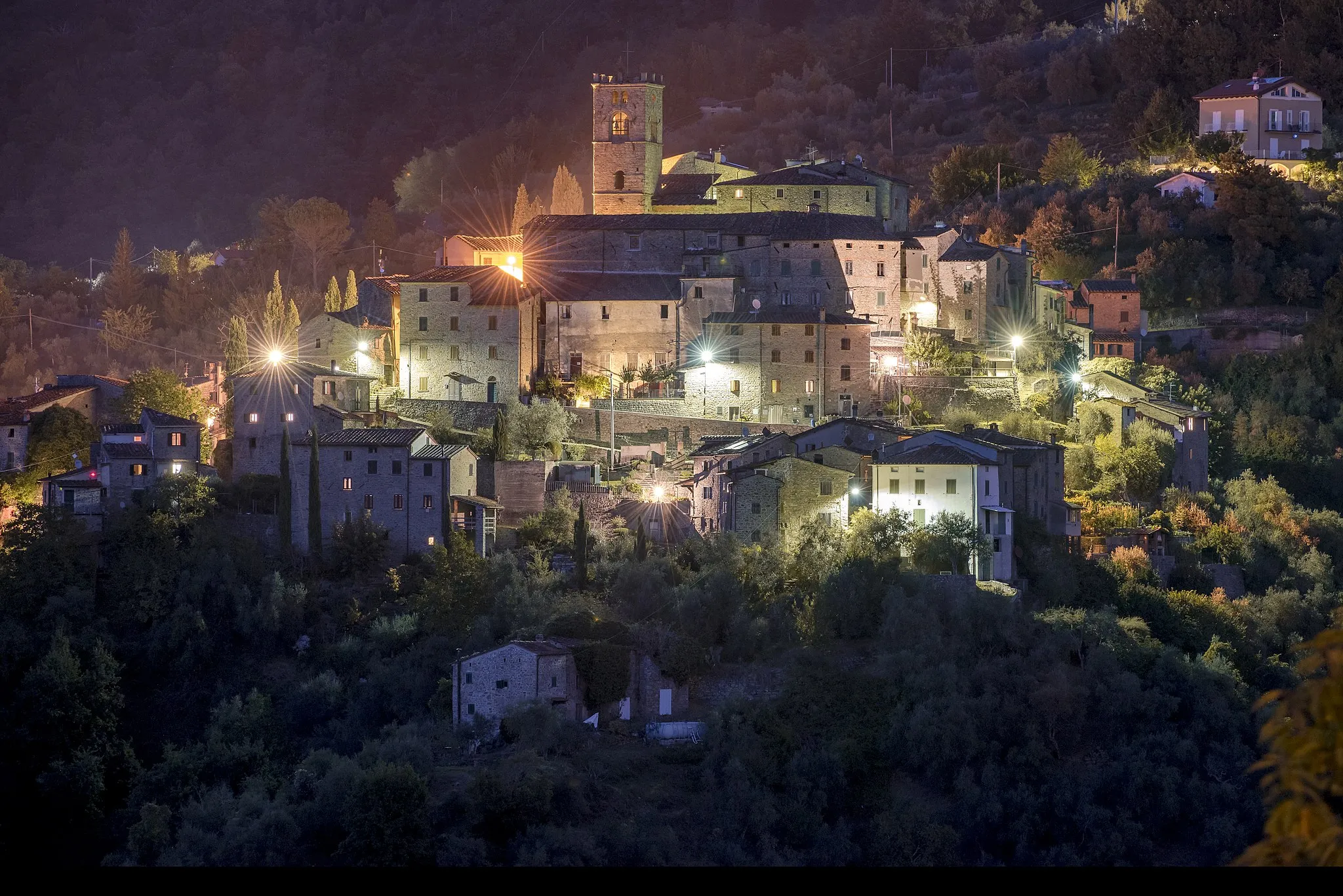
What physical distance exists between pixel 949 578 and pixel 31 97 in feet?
242

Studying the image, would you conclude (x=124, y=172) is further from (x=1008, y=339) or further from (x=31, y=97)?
(x=1008, y=339)

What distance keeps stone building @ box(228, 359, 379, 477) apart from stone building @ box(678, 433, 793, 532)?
6363 millimetres

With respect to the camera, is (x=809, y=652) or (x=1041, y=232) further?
(x=1041, y=232)

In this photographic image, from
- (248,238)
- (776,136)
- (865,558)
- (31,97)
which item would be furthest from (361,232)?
(865,558)

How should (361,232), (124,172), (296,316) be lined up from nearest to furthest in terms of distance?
(296,316)
(361,232)
(124,172)

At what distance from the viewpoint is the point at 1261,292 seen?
49.5m

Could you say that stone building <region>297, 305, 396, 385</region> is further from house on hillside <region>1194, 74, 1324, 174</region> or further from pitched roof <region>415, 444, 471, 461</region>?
house on hillside <region>1194, 74, 1324, 174</region>

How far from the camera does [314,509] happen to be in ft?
112

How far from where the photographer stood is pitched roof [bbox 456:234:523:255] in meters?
47.2

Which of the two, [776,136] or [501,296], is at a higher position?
[776,136]

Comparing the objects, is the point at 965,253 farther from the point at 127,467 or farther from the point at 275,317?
the point at 127,467

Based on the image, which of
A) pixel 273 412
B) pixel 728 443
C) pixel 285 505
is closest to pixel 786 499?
pixel 728 443

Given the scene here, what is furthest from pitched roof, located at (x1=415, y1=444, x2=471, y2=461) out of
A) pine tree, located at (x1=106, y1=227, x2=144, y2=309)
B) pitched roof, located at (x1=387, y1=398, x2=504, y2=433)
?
pine tree, located at (x1=106, y1=227, x2=144, y2=309)

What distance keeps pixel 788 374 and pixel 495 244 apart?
10.4 metres
